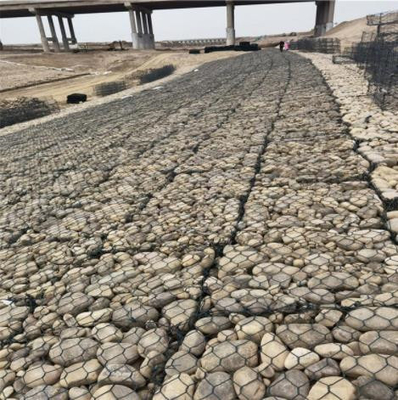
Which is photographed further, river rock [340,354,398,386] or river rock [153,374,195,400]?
river rock [153,374,195,400]

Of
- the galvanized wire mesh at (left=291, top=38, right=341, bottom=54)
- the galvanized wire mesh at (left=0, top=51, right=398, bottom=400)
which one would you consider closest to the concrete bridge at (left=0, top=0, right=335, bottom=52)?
the galvanized wire mesh at (left=291, top=38, right=341, bottom=54)

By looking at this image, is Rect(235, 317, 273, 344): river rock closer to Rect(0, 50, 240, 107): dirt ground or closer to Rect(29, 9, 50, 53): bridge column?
Rect(0, 50, 240, 107): dirt ground

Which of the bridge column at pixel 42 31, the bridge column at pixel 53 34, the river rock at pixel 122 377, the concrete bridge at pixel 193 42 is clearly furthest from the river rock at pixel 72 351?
the concrete bridge at pixel 193 42

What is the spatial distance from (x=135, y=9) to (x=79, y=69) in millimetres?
25031

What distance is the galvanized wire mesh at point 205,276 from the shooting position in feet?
9.04

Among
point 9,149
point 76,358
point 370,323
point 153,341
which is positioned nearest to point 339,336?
point 370,323

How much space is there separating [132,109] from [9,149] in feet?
16.9

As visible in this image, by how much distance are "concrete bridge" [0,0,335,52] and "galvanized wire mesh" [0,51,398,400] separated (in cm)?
6013

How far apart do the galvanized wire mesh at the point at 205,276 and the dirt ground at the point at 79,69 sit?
1791 cm

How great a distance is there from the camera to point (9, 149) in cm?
1105

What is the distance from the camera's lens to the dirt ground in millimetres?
28609

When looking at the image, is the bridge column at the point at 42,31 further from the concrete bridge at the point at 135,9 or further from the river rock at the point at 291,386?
the river rock at the point at 291,386

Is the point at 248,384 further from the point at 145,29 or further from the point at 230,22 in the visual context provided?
the point at 145,29

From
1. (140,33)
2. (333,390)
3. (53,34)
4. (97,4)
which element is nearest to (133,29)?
(140,33)
